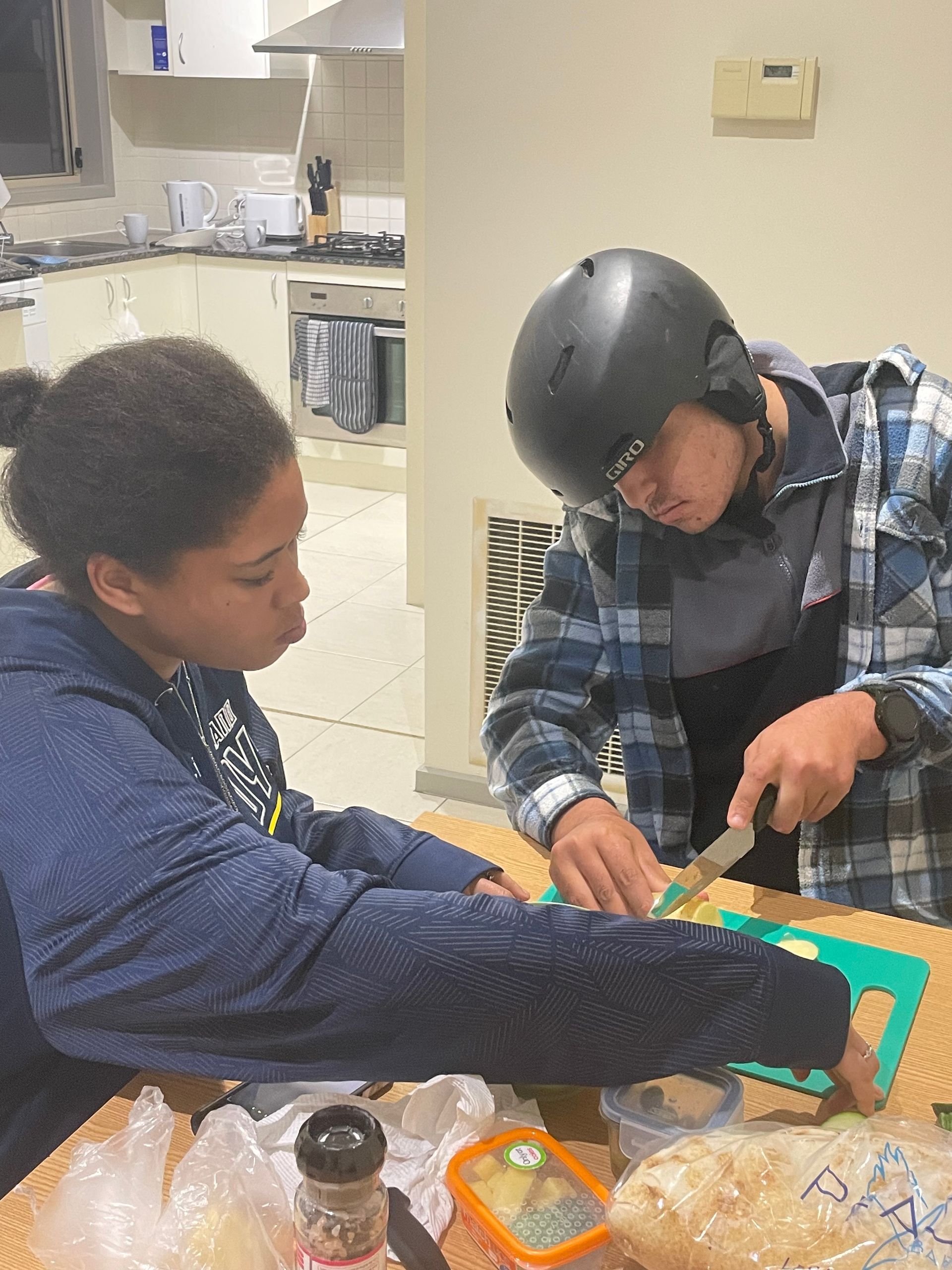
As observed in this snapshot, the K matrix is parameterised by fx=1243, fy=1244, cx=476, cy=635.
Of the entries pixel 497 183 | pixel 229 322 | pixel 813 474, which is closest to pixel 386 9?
pixel 229 322

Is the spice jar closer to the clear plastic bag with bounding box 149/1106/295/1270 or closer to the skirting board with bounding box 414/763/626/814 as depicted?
the clear plastic bag with bounding box 149/1106/295/1270

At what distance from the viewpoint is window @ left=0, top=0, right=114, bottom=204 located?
19.0 feet

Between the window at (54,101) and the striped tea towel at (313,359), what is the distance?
1537mm

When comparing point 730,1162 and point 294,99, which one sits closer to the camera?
point 730,1162

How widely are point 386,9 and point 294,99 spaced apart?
0.86m

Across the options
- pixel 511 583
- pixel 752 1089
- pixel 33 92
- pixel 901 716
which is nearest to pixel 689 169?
pixel 511 583

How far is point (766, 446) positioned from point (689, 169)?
1.22 m

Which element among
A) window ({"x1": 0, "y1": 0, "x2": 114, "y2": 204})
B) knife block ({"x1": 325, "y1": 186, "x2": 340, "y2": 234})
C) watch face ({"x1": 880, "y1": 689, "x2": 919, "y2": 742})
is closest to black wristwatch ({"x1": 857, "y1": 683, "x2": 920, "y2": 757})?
watch face ({"x1": 880, "y1": 689, "x2": 919, "y2": 742})

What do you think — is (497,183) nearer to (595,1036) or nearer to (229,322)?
(595,1036)

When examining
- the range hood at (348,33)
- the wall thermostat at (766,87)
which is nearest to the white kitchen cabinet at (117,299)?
the range hood at (348,33)

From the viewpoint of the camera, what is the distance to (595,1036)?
0.92m

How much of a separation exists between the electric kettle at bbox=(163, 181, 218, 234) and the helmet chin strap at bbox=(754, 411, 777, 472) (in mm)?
5111

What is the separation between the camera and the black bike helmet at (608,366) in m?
1.19

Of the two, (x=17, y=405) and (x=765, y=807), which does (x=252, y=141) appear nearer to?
(x=17, y=405)
